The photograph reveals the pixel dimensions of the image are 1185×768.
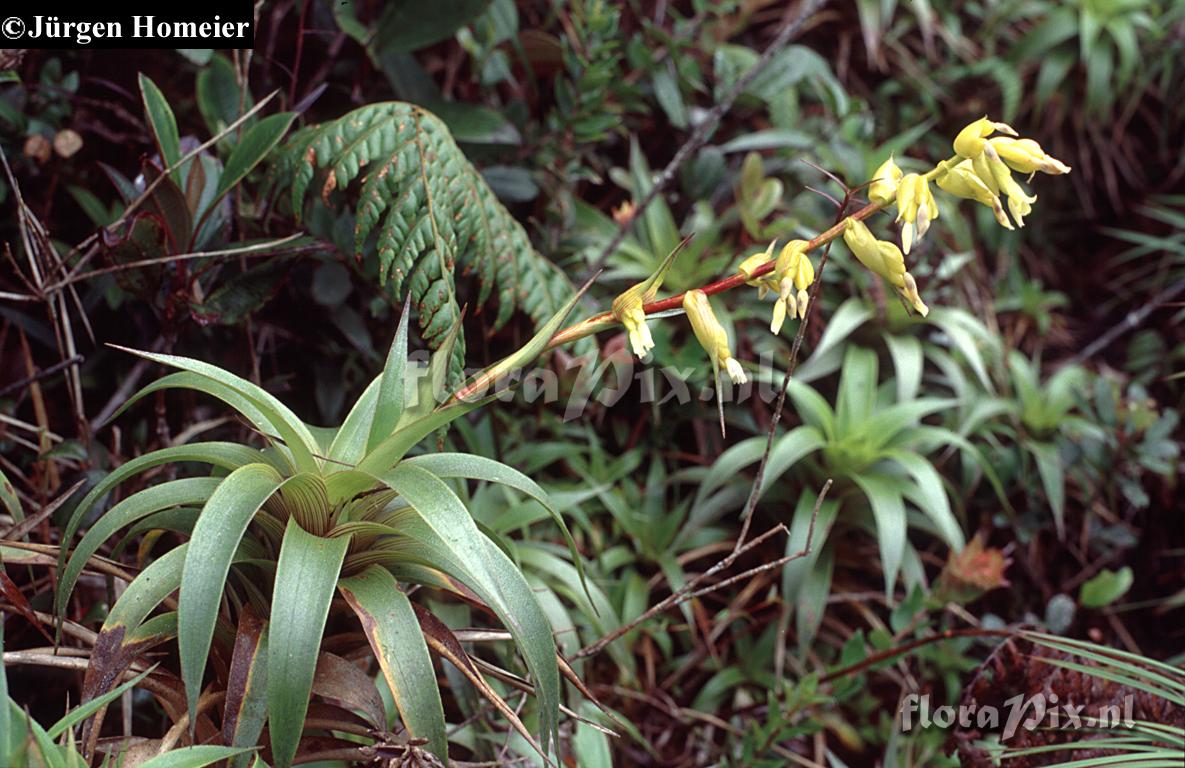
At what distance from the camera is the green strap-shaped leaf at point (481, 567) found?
0.87 m

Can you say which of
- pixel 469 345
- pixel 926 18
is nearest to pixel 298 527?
pixel 469 345

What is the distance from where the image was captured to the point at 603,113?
1.76m

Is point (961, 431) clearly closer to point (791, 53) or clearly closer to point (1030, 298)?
point (1030, 298)

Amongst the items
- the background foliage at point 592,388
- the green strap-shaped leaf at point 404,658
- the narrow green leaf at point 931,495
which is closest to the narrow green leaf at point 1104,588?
the background foliage at point 592,388

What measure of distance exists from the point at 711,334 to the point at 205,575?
0.52 metres

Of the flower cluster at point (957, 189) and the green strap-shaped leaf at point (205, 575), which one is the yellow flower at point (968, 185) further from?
the green strap-shaped leaf at point (205, 575)

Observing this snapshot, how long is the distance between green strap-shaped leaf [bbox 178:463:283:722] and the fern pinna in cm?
33

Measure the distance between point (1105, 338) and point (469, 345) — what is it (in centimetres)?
170

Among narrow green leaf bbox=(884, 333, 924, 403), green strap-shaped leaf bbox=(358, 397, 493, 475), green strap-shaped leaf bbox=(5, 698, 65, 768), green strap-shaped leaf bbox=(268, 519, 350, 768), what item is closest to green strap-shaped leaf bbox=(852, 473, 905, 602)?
narrow green leaf bbox=(884, 333, 924, 403)

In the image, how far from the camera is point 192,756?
0.84 m

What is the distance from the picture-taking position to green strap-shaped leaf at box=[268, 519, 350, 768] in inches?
32.9

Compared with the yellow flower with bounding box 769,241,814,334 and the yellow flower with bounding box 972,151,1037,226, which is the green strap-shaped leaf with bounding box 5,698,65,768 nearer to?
the yellow flower with bounding box 769,241,814,334

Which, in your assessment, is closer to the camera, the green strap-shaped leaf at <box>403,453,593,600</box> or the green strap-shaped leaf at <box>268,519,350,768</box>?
A: the green strap-shaped leaf at <box>268,519,350,768</box>

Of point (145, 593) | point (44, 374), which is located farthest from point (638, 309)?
point (44, 374)
